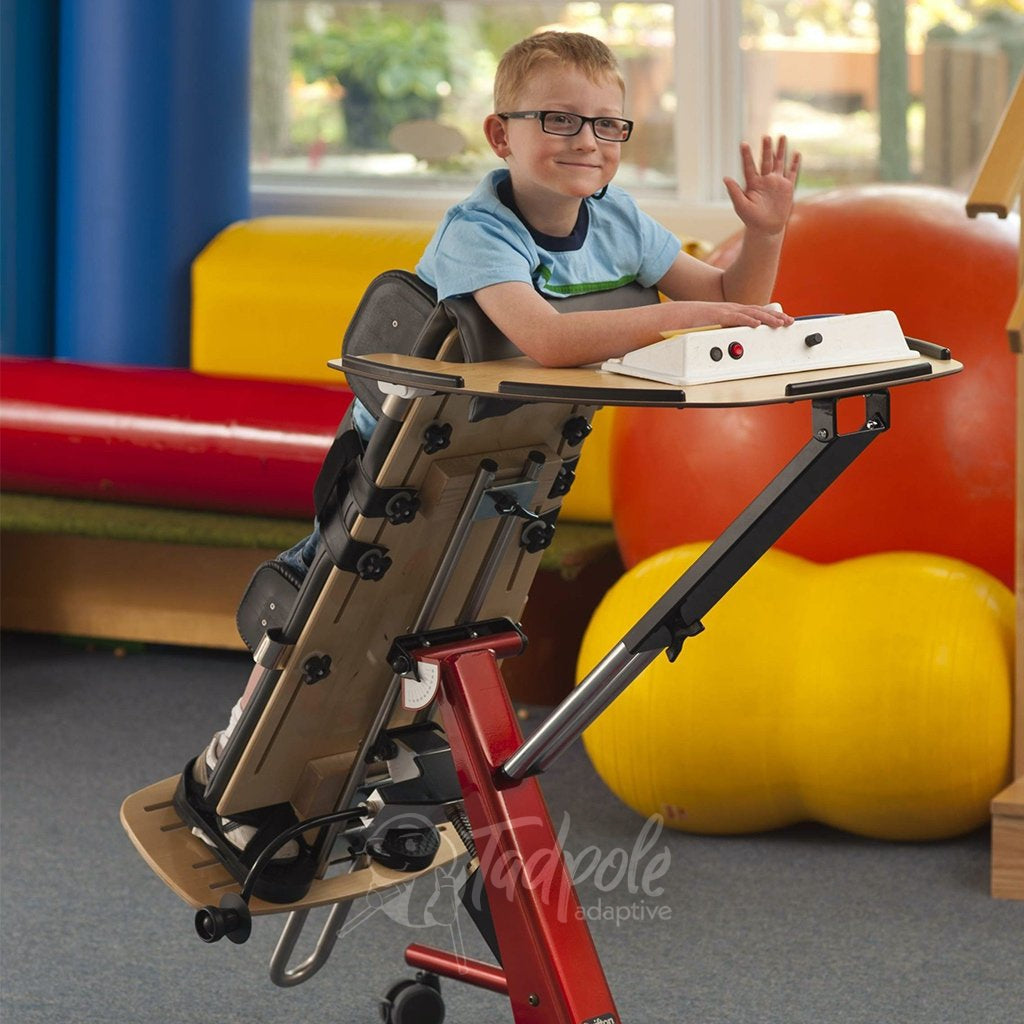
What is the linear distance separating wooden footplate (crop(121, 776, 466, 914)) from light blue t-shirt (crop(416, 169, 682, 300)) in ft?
2.46

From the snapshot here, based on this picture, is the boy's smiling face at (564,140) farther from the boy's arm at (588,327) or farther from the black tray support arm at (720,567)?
the black tray support arm at (720,567)

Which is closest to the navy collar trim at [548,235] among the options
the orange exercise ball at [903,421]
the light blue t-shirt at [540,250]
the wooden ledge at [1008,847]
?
the light blue t-shirt at [540,250]

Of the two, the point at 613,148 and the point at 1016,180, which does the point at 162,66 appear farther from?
the point at 613,148

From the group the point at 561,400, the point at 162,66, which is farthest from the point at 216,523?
the point at 561,400

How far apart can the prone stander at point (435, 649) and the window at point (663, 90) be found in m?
2.37

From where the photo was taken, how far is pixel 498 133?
61.0 inches

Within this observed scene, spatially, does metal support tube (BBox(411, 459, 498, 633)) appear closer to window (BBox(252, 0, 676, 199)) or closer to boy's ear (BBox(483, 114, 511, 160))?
boy's ear (BBox(483, 114, 511, 160))

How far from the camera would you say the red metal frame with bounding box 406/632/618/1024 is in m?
1.63

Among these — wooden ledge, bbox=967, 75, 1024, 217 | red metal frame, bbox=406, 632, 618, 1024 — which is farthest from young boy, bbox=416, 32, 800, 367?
wooden ledge, bbox=967, 75, 1024, 217

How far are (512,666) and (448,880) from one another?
82 centimetres

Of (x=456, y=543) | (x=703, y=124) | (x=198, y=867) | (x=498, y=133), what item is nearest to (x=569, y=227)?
(x=498, y=133)

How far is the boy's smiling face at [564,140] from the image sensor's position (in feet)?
4.86

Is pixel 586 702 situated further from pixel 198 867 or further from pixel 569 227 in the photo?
pixel 198 867

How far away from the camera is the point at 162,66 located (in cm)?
372
